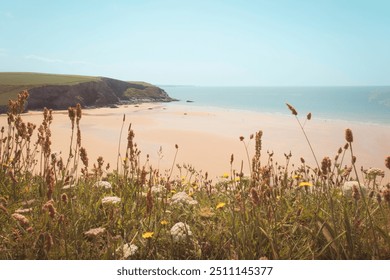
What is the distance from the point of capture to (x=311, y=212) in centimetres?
233

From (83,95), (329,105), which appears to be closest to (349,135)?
(83,95)

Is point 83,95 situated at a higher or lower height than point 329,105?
lower

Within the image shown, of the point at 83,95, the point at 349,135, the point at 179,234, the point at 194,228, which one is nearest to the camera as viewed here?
the point at 349,135

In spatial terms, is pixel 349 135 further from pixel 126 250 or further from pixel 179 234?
pixel 126 250

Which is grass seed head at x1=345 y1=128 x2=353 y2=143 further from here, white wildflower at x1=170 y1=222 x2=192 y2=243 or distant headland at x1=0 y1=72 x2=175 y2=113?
distant headland at x1=0 y1=72 x2=175 y2=113

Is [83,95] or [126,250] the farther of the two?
[83,95]

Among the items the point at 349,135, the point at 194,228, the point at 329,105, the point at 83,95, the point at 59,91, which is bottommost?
the point at 194,228

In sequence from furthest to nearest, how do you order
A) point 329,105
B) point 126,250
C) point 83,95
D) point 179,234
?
point 329,105
point 83,95
point 179,234
point 126,250

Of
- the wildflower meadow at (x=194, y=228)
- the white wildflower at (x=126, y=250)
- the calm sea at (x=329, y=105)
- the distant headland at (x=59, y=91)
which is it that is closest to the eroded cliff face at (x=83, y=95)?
the distant headland at (x=59, y=91)

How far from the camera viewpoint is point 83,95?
24.6 metres

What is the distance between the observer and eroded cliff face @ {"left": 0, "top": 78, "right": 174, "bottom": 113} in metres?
15.8
